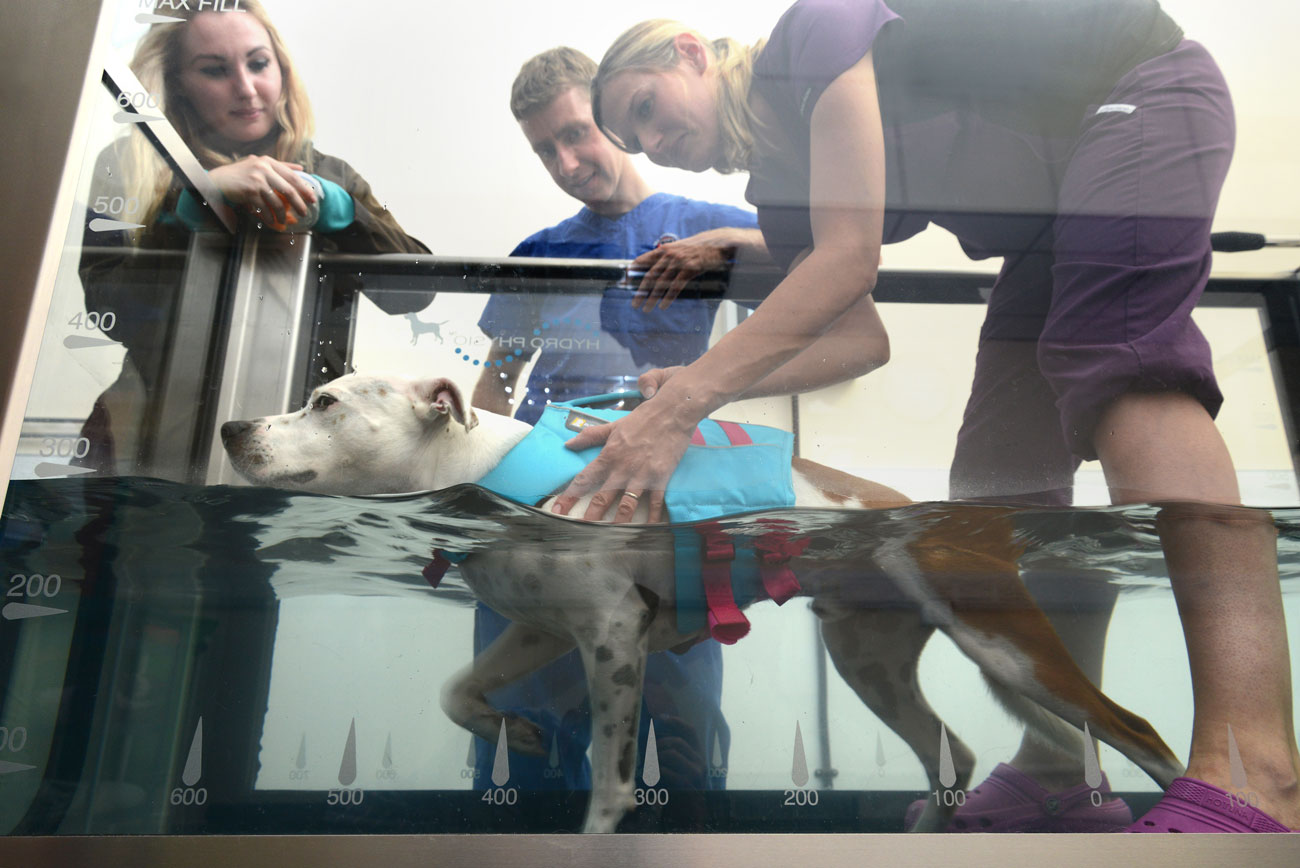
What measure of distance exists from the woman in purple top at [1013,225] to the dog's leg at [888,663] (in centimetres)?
14

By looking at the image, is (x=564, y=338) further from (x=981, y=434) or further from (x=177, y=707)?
(x=177, y=707)

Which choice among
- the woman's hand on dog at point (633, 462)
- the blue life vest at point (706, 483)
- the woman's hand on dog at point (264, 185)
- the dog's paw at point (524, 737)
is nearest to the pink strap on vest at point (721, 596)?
the blue life vest at point (706, 483)

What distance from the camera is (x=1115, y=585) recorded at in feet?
3.98

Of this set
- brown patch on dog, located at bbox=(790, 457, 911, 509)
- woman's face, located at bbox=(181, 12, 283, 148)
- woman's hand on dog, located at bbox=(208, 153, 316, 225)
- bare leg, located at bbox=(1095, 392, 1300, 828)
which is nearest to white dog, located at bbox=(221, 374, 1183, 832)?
brown patch on dog, located at bbox=(790, 457, 911, 509)

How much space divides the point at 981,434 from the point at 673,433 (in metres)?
0.39

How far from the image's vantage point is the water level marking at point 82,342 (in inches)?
35.9

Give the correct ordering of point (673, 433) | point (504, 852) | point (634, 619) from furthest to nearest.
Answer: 1. point (634, 619)
2. point (673, 433)
3. point (504, 852)

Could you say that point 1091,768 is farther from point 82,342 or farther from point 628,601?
point 82,342

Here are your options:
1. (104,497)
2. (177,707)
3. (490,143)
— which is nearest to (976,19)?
(490,143)

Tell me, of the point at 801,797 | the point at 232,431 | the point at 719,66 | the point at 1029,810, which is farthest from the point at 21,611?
→ the point at 1029,810

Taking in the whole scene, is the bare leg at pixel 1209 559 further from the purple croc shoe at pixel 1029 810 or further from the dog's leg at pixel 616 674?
the dog's leg at pixel 616 674

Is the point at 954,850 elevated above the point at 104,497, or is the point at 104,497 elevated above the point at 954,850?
the point at 104,497

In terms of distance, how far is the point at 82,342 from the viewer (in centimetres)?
94

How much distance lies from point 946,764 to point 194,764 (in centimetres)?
98
